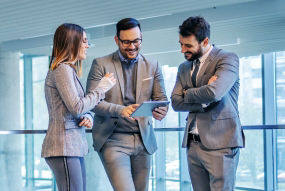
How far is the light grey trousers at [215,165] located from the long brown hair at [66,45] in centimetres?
87

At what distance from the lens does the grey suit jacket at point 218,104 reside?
2344 millimetres

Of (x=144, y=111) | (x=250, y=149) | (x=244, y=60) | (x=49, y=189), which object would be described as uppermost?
(x=244, y=60)

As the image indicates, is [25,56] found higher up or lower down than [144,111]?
higher up

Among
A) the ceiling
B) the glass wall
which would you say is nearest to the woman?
the glass wall

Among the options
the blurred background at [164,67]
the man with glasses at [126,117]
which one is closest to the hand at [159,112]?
the man with glasses at [126,117]

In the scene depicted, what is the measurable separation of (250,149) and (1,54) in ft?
28.4

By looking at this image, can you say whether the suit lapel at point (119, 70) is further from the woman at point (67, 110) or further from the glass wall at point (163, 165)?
the glass wall at point (163, 165)

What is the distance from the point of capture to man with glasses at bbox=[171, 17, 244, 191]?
236 cm

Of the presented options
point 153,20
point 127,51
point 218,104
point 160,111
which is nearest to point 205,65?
point 218,104

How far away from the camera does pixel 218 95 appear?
2.29m

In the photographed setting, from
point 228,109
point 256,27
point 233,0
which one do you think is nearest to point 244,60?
point 256,27

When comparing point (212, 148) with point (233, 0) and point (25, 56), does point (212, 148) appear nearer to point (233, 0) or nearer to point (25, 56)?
point (233, 0)

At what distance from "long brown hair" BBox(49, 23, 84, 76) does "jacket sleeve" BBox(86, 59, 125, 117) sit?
33cm

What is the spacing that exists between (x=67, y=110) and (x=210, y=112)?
81cm
